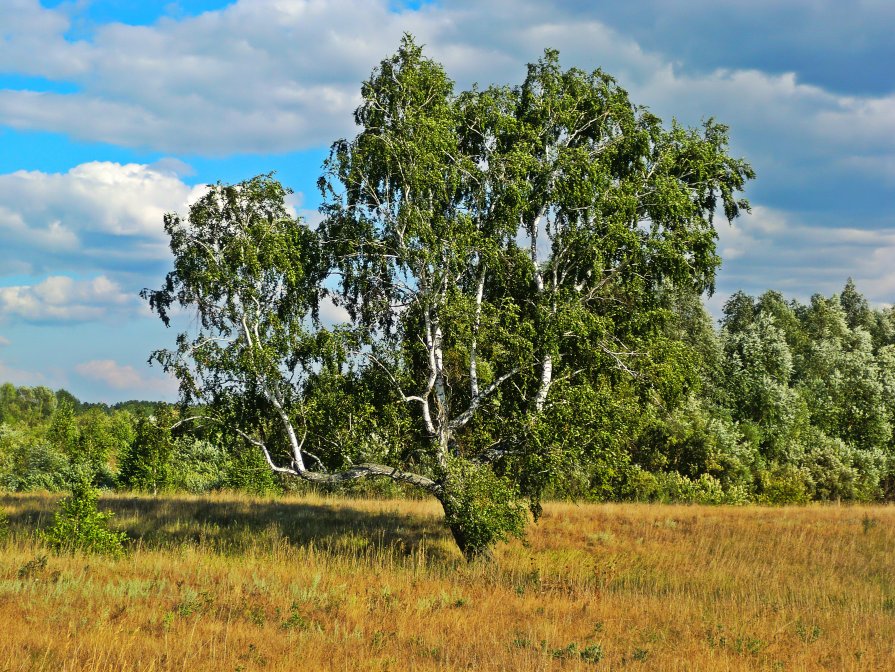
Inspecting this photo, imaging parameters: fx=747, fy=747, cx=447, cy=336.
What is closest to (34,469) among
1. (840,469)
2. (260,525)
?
(260,525)

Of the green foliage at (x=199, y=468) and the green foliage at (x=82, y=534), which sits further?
the green foliage at (x=199, y=468)

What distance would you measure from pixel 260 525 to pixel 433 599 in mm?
12027

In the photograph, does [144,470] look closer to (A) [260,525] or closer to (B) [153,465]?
(B) [153,465]

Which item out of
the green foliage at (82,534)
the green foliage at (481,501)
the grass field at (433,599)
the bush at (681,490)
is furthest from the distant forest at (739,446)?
the green foliage at (481,501)

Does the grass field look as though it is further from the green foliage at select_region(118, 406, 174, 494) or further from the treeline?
the green foliage at select_region(118, 406, 174, 494)

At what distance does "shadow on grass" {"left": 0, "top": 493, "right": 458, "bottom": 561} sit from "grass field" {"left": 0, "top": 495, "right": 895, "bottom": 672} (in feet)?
0.46

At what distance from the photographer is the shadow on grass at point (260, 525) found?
72.0 feet

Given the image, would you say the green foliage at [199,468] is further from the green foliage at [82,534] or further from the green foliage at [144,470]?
the green foliage at [82,534]

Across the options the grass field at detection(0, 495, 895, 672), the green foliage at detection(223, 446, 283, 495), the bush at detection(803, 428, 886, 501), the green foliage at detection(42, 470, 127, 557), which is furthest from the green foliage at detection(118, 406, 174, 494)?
the bush at detection(803, 428, 886, 501)

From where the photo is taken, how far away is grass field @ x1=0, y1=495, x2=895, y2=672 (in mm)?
10836

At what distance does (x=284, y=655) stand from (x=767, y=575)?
48.5 feet

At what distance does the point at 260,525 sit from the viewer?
25.5 m

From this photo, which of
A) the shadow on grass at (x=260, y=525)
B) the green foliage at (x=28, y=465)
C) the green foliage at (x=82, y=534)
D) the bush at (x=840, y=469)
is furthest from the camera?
the green foliage at (x=28, y=465)

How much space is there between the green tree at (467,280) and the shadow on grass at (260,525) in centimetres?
329
